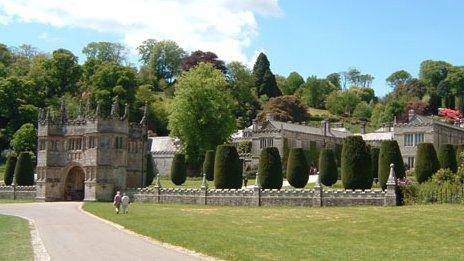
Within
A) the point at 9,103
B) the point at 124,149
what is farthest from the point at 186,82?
the point at 9,103

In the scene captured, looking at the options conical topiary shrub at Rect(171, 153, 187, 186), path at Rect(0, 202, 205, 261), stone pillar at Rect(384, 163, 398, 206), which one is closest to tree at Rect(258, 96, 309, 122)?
conical topiary shrub at Rect(171, 153, 187, 186)

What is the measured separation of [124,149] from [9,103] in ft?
143

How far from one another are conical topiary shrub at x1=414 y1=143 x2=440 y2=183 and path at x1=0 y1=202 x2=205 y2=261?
1105 inches

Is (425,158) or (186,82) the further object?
(186,82)

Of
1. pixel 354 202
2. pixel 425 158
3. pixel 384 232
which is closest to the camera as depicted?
pixel 384 232

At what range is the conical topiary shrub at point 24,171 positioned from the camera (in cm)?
6488

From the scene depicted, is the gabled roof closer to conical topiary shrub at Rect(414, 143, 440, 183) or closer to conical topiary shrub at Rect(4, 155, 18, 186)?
conical topiary shrub at Rect(414, 143, 440, 183)

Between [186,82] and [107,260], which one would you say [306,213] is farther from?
[186,82]

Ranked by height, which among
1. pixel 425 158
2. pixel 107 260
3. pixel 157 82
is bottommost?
pixel 107 260

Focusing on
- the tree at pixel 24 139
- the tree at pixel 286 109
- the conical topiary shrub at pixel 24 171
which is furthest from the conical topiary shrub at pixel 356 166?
the tree at pixel 286 109

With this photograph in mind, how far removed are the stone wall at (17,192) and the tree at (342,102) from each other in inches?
3680

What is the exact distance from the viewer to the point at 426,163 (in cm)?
5106

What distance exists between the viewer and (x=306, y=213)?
119ft

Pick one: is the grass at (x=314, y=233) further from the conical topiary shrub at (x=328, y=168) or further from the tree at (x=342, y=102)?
the tree at (x=342, y=102)
